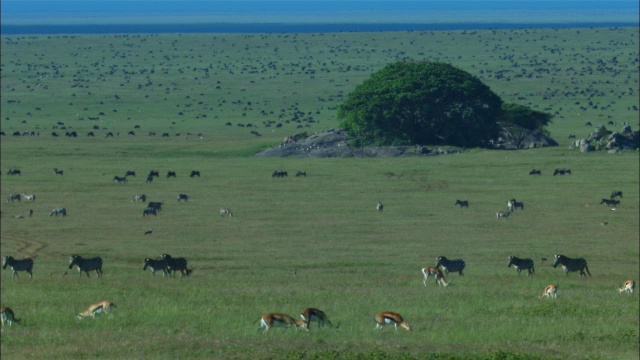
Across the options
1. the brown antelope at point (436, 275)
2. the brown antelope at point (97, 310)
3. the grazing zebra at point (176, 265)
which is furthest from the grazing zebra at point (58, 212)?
the brown antelope at point (97, 310)

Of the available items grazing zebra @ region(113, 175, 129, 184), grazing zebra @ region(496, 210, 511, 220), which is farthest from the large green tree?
grazing zebra @ region(496, 210, 511, 220)

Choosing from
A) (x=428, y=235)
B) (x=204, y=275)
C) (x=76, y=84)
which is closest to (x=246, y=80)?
(x=76, y=84)

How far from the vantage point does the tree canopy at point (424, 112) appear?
238ft

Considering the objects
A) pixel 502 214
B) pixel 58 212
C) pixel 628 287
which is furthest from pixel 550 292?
pixel 58 212

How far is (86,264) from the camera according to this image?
98.5 ft

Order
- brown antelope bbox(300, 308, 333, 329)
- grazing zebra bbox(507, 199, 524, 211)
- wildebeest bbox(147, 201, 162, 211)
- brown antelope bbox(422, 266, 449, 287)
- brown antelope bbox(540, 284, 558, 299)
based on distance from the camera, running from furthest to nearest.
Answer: wildebeest bbox(147, 201, 162, 211), grazing zebra bbox(507, 199, 524, 211), brown antelope bbox(422, 266, 449, 287), brown antelope bbox(540, 284, 558, 299), brown antelope bbox(300, 308, 333, 329)

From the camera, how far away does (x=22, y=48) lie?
179750mm

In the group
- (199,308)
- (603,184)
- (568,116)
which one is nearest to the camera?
(199,308)

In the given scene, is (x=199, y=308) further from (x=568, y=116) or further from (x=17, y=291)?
(x=568, y=116)

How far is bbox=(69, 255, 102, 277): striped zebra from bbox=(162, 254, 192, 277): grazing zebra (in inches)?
61.5

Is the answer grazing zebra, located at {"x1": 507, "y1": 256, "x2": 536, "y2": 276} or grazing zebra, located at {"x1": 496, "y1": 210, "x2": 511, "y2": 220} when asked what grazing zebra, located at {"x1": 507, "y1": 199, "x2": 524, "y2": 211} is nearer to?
grazing zebra, located at {"x1": 496, "y1": 210, "x2": 511, "y2": 220}

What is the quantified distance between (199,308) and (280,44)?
160 metres

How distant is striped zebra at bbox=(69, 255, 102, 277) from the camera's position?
97.9 ft

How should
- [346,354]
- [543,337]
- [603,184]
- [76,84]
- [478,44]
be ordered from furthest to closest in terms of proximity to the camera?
[478,44], [76,84], [603,184], [543,337], [346,354]
